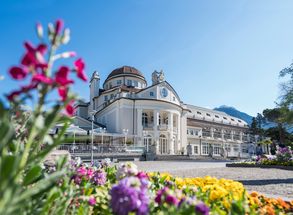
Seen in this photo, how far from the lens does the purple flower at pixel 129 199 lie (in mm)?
1743

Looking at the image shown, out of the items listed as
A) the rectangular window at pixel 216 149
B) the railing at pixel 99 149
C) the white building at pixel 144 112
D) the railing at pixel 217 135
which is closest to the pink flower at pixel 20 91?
the railing at pixel 99 149

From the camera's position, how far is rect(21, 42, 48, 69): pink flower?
1312 mm

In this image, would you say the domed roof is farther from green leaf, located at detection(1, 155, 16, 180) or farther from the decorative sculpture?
green leaf, located at detection(1, 155, 16, 180)

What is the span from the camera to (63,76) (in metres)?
1.37

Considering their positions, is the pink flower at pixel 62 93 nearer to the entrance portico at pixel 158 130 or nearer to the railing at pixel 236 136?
the entrance portico at pixel 158 130

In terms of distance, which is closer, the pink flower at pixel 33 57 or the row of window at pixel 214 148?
the pink flower at pixel 33 57

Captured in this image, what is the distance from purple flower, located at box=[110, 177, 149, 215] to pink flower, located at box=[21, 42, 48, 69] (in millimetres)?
951

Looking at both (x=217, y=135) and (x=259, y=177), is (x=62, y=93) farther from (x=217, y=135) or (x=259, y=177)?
(x=217, y=135)

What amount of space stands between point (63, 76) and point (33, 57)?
17 cm

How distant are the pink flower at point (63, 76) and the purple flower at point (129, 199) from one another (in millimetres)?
832

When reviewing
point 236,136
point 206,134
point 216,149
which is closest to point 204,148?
point 206,134

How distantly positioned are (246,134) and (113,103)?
43126 millimetres

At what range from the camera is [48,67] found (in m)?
1.41

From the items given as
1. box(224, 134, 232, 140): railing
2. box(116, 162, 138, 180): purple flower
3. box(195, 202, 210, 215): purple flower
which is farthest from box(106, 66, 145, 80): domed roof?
box(195, 202, 210, 215): purple flower
